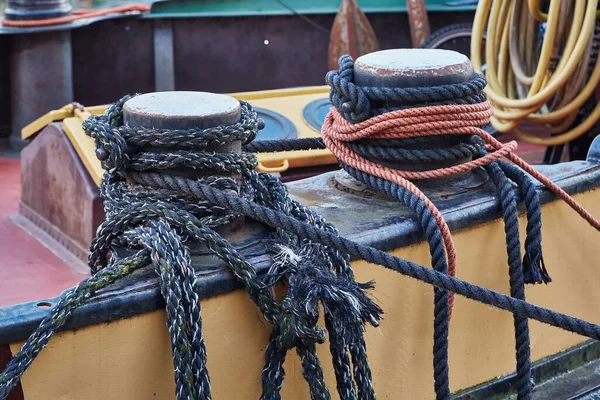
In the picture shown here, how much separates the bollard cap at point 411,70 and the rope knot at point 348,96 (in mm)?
27

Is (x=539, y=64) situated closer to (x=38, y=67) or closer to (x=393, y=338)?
(x=393, y=338)

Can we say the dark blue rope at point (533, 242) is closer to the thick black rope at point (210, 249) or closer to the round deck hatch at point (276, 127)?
the thick black rope at point (210, 249)

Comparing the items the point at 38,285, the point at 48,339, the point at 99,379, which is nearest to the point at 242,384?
the point at 99,379

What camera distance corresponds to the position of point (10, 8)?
14.1 ft

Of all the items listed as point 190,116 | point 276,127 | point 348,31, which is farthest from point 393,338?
point 348,31

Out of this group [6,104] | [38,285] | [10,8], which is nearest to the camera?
[38,285]

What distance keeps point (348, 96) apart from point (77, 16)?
2.96m

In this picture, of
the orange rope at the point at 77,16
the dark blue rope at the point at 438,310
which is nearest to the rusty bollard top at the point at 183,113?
the dark blue rope at the point at 438,310

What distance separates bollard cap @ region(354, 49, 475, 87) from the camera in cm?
177

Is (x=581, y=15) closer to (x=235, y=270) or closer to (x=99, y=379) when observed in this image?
(x=235, y=270)

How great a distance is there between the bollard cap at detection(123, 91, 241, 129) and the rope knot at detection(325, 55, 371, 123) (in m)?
0.27

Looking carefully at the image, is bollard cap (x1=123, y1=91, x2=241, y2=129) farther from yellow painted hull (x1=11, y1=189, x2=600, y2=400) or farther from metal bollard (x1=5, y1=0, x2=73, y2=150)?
metal bollard (x1=5, y1=0, x2=73, y2=150)

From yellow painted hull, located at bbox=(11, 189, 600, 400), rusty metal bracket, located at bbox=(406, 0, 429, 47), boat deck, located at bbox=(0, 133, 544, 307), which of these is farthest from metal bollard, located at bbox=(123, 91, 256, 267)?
rusty metal bracket, located at bbox=(406, 0, 429, 47)

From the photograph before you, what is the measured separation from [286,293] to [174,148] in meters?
0.30
